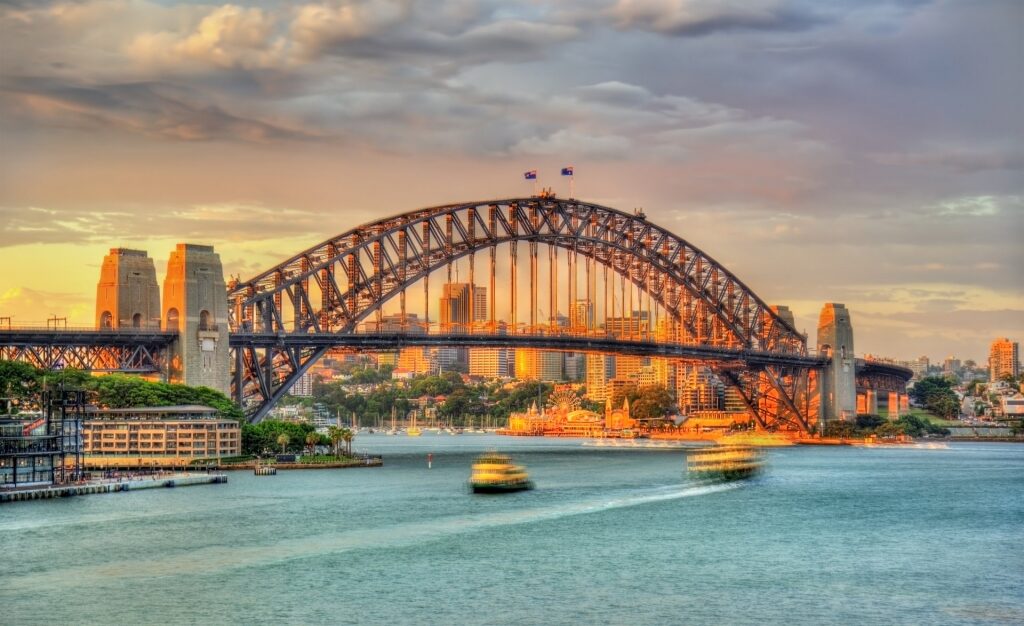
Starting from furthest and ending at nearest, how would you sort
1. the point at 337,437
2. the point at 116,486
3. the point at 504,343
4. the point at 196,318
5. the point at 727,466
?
the point at 504,343 → the point at 337,437 → the point at 196,318 → the point at 727,466 → the point at 116,486

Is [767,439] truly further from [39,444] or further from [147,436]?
[39,444]

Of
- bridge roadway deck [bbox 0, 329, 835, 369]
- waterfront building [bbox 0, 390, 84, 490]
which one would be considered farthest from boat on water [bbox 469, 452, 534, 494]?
bridge roadway deck [bbox 0, 329, 835, 369]

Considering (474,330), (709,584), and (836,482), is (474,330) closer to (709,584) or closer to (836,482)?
(836,482)

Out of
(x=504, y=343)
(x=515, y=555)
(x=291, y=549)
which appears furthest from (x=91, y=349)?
(x=515, y=555)

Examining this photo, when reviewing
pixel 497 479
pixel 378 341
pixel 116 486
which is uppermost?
pixel 378 341

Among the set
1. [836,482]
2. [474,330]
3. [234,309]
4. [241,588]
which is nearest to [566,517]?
[241,588]

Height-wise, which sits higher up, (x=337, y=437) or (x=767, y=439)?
(x=337, y=437)
